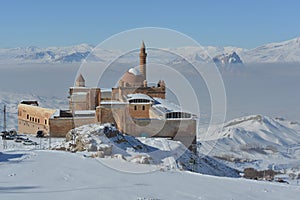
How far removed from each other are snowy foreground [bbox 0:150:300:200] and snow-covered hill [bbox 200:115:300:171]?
141ft

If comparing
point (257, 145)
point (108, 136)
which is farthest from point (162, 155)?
point (257, 145)

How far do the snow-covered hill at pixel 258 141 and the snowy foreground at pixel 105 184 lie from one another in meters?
42.9

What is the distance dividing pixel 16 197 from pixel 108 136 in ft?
43.0

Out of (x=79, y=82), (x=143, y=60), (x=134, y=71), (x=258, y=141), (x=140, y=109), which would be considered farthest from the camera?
(x=258, y=141)

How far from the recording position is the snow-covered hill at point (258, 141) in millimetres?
58662

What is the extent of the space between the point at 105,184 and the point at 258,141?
75.6 meters

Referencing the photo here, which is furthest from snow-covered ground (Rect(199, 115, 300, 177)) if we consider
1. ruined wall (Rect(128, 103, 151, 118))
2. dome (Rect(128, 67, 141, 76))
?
ruined wall (Rect(128, 103, 151, 118))

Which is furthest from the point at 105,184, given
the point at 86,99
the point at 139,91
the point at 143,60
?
the point at 143,60

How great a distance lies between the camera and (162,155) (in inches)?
823

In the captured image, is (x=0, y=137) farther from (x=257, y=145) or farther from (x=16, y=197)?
(x=257, y=145)

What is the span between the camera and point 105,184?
361 inches

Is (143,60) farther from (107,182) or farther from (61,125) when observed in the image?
(107,182)

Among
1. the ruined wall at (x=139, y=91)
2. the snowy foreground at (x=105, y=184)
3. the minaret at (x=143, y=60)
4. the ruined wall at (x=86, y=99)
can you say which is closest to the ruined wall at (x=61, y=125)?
the ruined wall at (x=86, y=99)

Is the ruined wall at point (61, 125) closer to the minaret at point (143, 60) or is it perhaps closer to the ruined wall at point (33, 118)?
the ruined wall at point (33, 118)
